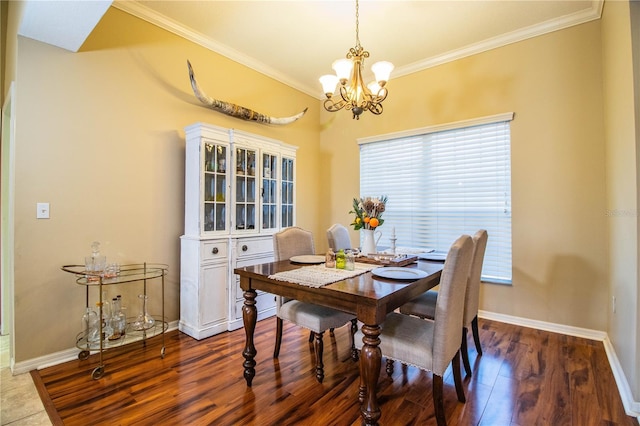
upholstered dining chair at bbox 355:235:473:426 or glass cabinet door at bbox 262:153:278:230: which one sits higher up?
glass cabinet door at bbox 262:153:278:230

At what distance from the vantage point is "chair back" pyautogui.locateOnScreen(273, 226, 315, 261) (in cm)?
A: 250

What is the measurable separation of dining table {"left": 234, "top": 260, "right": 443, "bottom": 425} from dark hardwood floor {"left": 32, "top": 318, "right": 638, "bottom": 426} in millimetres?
232

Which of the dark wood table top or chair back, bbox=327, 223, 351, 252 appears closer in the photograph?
the dark wood table top

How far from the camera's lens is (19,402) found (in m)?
1.82

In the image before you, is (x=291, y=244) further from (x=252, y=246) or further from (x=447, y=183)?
(x=447, y=183)

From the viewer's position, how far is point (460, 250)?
152 centimetres

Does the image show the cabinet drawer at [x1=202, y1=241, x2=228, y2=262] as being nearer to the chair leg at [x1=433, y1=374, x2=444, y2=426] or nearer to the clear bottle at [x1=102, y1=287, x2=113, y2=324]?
the clear bottle at [x1=102, y1=287, x2=113, y2=324]

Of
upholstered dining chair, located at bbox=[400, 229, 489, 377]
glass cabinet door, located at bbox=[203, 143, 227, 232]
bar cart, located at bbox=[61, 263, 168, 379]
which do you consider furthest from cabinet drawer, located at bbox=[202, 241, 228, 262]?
upholstered dining chair, located at bbox=[400, 229, 489, 377]

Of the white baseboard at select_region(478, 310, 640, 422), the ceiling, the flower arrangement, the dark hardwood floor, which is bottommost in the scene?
the dark hardwood floor

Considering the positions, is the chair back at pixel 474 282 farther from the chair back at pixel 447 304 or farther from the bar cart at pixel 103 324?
the bar cart at pixel 103 324

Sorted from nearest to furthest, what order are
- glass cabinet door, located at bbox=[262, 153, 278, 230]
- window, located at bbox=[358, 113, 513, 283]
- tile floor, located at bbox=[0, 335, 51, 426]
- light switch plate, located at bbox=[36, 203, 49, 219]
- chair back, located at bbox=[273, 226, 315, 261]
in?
1. tile floor, located at bbox=[0, 335, 51, 426]
2. light switch plate, located at bbox=[36, 203, 49, 219]
3. chair back, located at bbox=[273, 226, 315, 261]
4. window, located at bbox=[358, 113, 513, 283]
5. glass cabinet door, located at bbox=[262, 153, 278, 230]

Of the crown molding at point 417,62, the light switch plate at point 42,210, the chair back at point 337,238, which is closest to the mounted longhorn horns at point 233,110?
the crown molding at point 417,62

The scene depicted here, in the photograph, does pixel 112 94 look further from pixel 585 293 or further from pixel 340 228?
pixel 585 293

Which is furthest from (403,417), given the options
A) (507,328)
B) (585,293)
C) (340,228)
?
(585,293)
